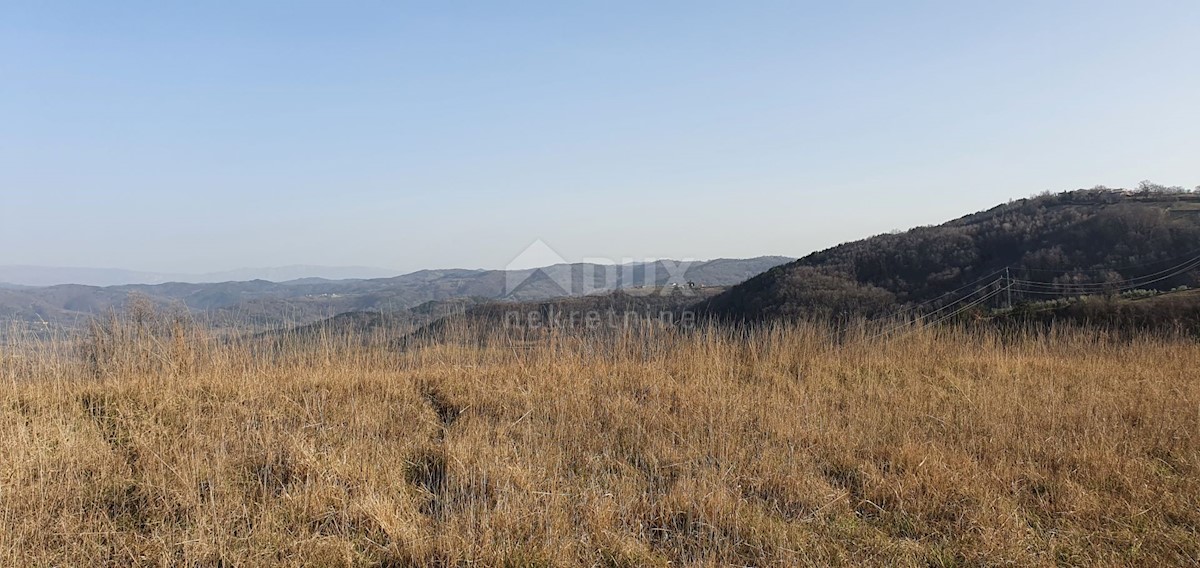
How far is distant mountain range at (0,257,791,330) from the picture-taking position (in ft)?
22.6

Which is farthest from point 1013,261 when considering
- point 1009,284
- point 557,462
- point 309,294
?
point 309,294

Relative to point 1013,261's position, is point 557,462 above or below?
below

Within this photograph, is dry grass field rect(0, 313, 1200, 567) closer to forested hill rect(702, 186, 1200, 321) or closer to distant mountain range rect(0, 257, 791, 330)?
distant mountain range rect(0, 257, 791, 330)

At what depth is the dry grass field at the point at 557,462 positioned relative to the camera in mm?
2672

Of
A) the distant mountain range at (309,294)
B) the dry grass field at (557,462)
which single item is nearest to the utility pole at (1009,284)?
the distant mountain range at (309,294)

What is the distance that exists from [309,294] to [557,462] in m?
43.3

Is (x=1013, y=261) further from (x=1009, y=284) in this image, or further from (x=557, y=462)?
(x=557, y=462)

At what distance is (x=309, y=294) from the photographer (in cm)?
4153

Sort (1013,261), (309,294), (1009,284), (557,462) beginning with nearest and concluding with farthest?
1. (557,462)
2. (1009,284)
3. (1013,261)
4. (309,294)

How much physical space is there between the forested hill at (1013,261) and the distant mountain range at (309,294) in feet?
38.3

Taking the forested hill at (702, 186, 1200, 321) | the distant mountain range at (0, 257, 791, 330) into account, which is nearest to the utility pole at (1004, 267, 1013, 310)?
the forested hill at (702, 186, 1200, 321)

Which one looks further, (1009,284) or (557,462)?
(1009,284)

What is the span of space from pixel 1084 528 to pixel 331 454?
13.8 ft

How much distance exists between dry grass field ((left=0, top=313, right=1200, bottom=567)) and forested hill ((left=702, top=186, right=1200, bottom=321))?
23510mm
